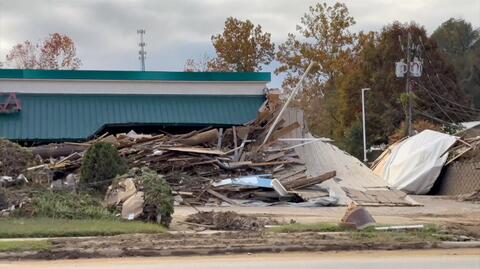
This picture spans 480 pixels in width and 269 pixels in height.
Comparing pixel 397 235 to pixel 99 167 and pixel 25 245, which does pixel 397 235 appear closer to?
pixel 25 245

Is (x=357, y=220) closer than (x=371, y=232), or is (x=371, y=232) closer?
(x=371, y=232)

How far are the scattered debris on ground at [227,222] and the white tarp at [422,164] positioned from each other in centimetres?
1646

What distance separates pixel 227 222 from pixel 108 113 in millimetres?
15940

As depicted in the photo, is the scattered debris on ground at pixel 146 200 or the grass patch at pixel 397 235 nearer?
the grass patch at pixel 397 235

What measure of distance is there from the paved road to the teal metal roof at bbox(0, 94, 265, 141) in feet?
61.7

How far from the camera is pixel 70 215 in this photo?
1739 cm

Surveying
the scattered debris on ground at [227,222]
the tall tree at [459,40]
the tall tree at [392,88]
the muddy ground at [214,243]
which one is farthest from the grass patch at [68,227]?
the tall tree at [459,40]

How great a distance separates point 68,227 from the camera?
1559 cm

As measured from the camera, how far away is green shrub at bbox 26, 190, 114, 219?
17.4 metres

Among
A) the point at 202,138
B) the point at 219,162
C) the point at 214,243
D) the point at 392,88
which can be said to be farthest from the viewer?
the point at 392,88

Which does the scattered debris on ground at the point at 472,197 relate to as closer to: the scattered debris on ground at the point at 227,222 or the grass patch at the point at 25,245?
the scattered debris on ground at the point at 227,222

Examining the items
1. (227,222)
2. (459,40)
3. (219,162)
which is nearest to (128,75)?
(219,162)

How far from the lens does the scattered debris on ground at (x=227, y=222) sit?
16.5m

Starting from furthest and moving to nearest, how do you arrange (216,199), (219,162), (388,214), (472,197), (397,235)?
(472,197), (219,162), (216,199), (388,214), (397,235)
